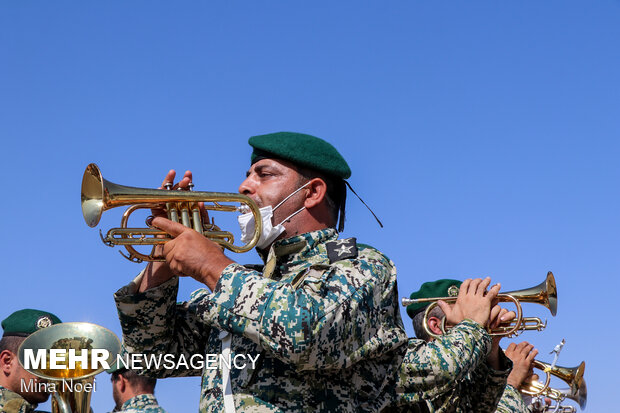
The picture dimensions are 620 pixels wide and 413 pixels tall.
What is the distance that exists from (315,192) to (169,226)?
101 centimetres

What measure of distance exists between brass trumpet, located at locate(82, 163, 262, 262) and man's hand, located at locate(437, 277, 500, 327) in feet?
5.64

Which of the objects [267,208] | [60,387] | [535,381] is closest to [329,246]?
[267,208]

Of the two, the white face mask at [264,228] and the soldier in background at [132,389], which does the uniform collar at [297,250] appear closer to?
the white face mask at [264,228]

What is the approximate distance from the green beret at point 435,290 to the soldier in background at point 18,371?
3264 mm

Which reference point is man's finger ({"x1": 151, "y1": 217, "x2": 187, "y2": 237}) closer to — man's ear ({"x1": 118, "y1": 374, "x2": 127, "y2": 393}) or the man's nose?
the man's nose

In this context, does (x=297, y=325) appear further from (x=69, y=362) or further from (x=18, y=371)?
(x=18, y=371)

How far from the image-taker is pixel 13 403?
7.16 m

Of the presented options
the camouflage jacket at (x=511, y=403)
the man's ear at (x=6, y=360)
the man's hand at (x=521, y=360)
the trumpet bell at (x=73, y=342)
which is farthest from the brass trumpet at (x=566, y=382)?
the man's ear at (x=6, y=360)

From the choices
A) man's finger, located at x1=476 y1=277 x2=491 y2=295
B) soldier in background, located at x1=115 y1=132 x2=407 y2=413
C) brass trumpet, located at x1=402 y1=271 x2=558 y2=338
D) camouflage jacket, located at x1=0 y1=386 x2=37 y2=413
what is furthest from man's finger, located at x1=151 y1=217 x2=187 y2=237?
camouflage jacket, located at x1=0 y1=386 x2=37 y2=413

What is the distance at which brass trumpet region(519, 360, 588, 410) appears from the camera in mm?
9666

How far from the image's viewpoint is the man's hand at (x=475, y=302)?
566 cm

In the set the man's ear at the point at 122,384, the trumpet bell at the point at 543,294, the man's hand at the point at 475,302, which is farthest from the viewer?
the man's ear at the point at 122,384

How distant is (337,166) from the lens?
17.2 feet

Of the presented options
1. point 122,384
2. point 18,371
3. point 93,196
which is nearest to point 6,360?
point 18,371
